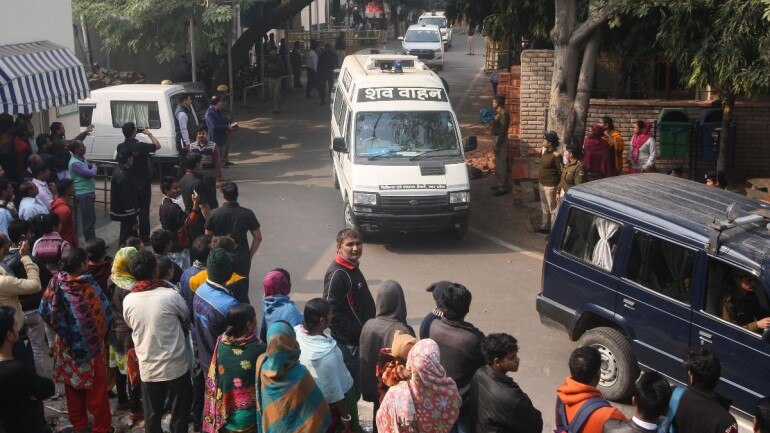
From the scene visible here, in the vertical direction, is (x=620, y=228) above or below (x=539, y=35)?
below

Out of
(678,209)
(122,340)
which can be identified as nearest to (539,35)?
(678,209)

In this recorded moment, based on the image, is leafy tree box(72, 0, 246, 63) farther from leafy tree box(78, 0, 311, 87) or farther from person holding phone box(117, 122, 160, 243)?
person holding phone box(117, 122, 160, 243)

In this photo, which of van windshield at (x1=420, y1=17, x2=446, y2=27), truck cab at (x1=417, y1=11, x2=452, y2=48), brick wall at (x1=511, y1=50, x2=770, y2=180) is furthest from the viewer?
van windshield at (x1=420, y1=17, x2=446, y2=27)

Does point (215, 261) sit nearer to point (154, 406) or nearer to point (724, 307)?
point (154, 406)

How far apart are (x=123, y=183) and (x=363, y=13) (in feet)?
155

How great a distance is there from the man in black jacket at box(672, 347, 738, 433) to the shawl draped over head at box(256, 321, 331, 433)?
2.23 metres

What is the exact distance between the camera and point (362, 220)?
13211 millimetres

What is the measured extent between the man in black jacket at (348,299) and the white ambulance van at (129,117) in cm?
1051

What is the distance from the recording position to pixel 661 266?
26.5 feet

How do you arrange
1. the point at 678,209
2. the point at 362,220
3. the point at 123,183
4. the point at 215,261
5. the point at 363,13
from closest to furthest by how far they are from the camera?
the point at 215,261 → the point at 678,209 → the point at 123,183 → the point at 362,220 → the point at 363,13

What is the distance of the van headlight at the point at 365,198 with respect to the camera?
1308 cm

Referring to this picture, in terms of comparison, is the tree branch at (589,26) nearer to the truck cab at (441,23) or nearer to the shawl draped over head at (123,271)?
the shawl draped over head at (123,271)

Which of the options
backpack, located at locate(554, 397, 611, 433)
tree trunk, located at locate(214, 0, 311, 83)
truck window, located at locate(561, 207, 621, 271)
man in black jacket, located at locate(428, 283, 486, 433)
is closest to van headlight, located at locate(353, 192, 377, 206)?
truck window, located at locate(561, 207, 621, 271)

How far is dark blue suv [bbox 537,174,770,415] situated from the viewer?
7.37m
